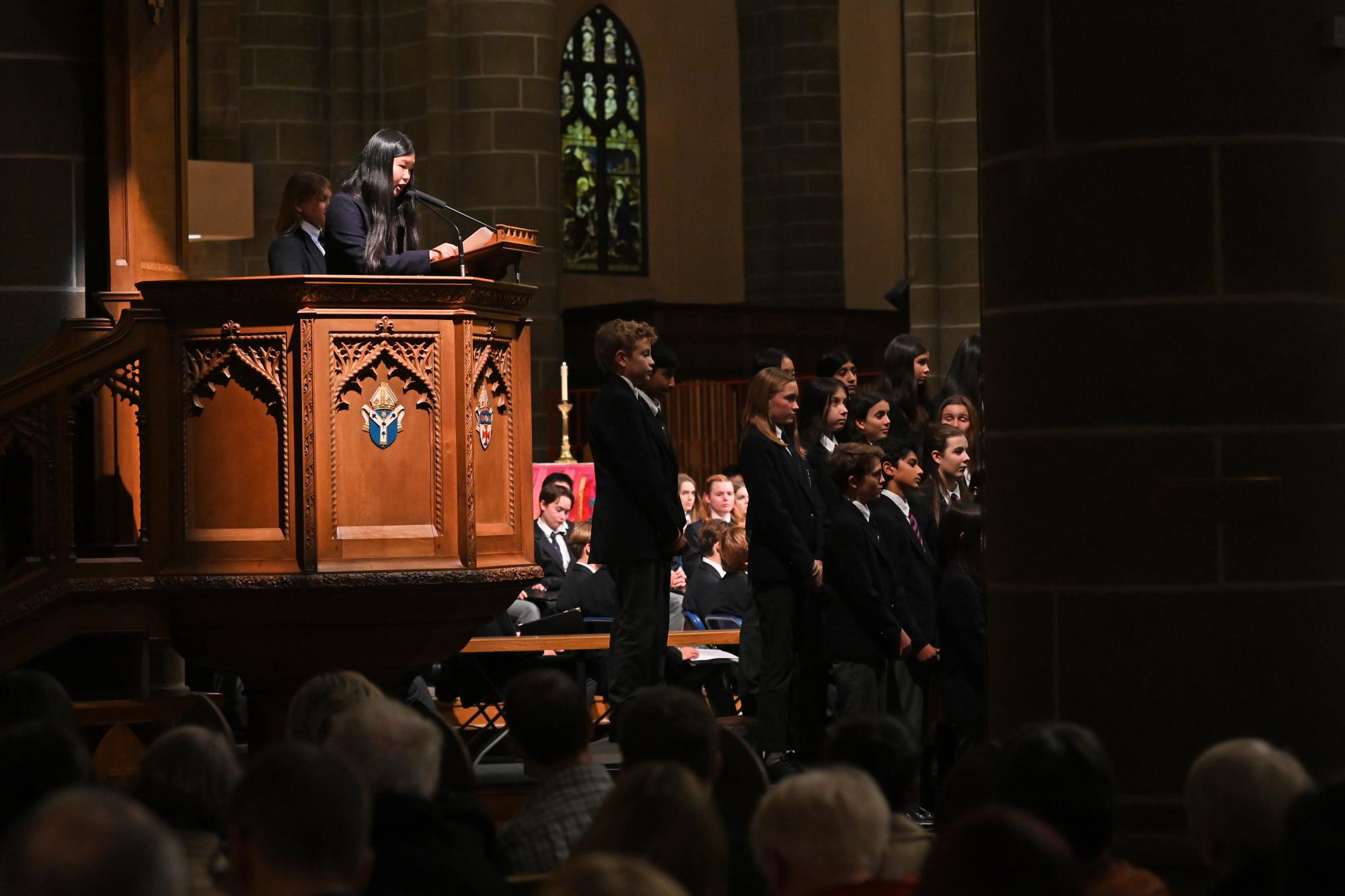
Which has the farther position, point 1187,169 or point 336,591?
point 336,591

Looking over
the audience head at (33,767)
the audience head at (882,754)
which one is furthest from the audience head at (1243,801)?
the audience head at (33,767)

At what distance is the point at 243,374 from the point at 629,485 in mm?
1703

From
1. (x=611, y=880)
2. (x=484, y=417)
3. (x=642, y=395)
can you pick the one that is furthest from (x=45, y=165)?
(x=611, y=880)

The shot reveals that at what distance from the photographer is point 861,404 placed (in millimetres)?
9289

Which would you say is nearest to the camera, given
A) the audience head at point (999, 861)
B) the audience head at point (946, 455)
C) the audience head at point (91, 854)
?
the audience head at point (91, 854)

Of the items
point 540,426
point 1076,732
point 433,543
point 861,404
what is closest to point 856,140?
point 540,426

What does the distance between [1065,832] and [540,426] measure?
48.1 ft

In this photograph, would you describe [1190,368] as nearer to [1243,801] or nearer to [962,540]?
[962,540]

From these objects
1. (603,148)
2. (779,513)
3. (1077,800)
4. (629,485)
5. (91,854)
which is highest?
(603,148)

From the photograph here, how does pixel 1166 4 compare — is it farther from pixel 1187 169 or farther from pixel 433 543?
pixel 433 543

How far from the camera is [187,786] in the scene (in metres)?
3.84

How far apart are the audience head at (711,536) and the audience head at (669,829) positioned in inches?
290

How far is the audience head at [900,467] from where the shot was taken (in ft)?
28.2

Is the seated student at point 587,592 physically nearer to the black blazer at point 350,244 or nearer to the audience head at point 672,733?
the black blazer at point 350,244
